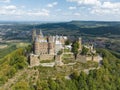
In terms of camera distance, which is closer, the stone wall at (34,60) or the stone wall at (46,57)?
the stone wall at (34,60)

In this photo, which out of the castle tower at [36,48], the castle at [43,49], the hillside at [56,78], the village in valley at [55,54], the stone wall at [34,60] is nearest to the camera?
the hillside at [56,78]

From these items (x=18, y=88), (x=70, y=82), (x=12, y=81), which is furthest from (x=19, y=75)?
(x=70, y=82)

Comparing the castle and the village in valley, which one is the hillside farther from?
the castle

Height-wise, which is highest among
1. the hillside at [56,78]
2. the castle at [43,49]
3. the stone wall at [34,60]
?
the castle at [43,49]

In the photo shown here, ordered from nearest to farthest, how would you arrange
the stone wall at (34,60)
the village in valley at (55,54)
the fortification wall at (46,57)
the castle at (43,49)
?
the stone wall at (34,60) → the castle at (43,49) → the village in valley at (55,54) → the fortification wall at (46,57)

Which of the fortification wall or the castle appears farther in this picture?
the fortification wall

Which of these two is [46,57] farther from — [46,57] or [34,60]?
[34,60]

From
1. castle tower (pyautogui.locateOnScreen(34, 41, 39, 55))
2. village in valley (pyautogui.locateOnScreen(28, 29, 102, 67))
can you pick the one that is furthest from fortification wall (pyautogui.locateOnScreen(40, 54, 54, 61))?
castle tower (pyautogui.locateOnScreen(34, 41, 39, 55))

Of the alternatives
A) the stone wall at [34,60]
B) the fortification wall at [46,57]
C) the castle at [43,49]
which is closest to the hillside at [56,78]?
the stone wall at [34,60]

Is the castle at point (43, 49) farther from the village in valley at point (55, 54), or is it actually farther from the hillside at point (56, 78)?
the hillside at point (56, 78)

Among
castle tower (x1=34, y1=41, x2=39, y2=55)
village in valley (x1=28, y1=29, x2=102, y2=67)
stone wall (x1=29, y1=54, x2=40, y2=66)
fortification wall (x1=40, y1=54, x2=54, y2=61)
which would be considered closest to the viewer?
stone wall (x1=29, y1=54, x2=40, y2=66)

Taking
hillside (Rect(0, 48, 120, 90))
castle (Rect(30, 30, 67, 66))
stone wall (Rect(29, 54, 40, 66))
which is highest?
castle (Rect(30, 30, 67, 66))

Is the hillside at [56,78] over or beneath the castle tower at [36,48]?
beneath

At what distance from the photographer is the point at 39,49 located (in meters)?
87.2
